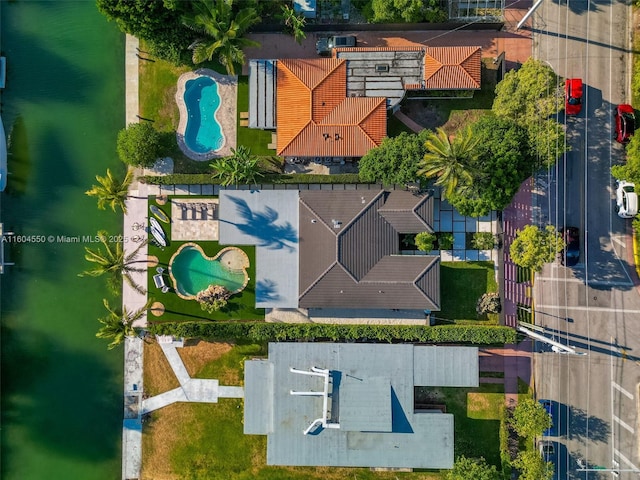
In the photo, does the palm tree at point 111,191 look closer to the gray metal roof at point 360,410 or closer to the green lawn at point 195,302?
the green lawn at point 195,302

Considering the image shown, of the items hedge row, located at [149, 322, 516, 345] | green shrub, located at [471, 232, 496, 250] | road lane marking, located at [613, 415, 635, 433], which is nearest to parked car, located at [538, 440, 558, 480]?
road lane marking, located at [613, 415, 635, 433]

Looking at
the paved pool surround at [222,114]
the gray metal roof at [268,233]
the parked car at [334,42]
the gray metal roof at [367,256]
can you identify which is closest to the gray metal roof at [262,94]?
the paved pool surround at [222,114]

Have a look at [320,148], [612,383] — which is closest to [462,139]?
[320,148]

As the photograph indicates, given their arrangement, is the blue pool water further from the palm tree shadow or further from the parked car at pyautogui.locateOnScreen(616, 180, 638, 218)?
the parked car at pyautogui.locateOnScreen(616, 180, 638, 218)

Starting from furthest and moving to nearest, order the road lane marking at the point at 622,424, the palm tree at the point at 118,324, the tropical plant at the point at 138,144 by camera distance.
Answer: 1. the road lane marking at the point at 622,424
2. the palm tree at the point at 118,324
3. the tropical plant at the point at 138,144

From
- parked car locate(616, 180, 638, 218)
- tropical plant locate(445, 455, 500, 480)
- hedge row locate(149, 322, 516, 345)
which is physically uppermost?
parked car locate(616, 180, 638, 218)

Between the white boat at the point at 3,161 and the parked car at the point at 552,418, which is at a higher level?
the white boat at the point at 3,161

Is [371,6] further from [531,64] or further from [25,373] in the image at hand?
[25,373]
